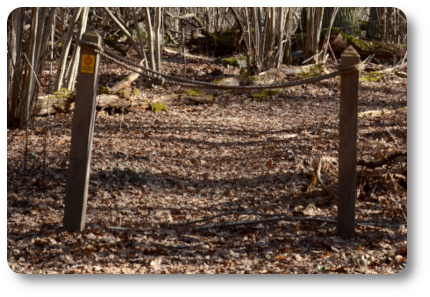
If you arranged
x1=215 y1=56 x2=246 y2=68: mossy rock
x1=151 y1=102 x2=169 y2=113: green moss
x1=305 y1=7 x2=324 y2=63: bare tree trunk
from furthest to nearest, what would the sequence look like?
1. x1=215 y1=56 x2=246 y2=68: mossy rock
2. x1=305 y1=7 x2=324 y2=63: bare tree trunk
3. x1=151 y1=102 x2=169 y2=113: green moss

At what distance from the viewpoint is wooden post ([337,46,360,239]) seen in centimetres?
391

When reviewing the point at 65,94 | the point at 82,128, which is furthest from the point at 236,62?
the point at 82,128

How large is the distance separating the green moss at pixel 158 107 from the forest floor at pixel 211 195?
94 mm

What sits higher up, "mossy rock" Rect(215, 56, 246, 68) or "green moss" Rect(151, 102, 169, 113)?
"mossy rock" Rect(215, 56, 246, 68)

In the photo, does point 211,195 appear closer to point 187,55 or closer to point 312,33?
point 312,33

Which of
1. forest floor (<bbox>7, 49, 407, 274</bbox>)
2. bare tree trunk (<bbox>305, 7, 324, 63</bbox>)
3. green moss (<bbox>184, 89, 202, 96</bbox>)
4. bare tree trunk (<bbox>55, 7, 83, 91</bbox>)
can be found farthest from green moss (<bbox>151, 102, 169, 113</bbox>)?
bare tree trunk (<bbox>305, 7, 324, 63</bbox>)

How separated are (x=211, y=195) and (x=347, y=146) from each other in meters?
1.60

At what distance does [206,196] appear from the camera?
5141 millimetres

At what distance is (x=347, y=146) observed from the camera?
397cm

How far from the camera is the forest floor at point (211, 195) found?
3.90 meters

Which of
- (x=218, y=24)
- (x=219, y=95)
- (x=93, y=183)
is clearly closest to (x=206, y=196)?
(x=93, y=183)

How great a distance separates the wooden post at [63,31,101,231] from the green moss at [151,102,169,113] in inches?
158

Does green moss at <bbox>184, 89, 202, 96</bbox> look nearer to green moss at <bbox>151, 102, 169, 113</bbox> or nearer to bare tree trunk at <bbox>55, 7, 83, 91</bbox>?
green moss at <bbox>151, 102, 169, 113</bbox>

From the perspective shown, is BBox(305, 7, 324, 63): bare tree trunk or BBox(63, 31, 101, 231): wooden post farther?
BBox(305, 7, 324, 63): bare tree trunk
